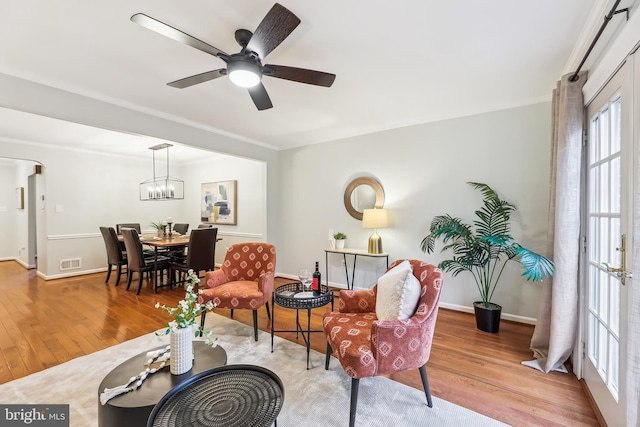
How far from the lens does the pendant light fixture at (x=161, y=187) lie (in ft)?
18.4

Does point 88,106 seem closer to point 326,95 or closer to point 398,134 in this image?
point 326,95

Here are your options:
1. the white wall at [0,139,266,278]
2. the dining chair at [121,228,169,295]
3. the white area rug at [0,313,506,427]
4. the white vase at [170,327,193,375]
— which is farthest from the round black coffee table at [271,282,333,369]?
the dining chair at [121,228,169,295]

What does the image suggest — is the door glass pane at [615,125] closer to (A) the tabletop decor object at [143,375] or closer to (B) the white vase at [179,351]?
(B) the white vase at [179,351]

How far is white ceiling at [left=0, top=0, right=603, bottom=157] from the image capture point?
1.73 meters

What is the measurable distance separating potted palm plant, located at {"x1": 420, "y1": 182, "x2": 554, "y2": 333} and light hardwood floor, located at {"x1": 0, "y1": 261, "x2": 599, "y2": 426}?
0.26 meters

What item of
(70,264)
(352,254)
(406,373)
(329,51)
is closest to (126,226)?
(70,264)

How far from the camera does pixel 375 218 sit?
12.5 feet

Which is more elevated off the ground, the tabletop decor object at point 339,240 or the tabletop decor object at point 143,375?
the tabletop decor object at point 339,240

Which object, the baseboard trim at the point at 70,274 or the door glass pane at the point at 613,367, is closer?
the door glass pane at the point at 613,367

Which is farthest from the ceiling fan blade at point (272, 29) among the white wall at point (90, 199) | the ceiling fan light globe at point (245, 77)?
A: the white wall at point (90, 199)

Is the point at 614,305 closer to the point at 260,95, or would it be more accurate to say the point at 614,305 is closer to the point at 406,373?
the point at 406,373

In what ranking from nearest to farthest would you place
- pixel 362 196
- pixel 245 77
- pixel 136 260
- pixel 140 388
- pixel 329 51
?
pixel 140 388, pixel 245 77, pixel 329 51, pixel 362 196, pixel 136 260

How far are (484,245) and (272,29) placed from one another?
9.39 ft

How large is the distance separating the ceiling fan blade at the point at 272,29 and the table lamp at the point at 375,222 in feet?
8.30
